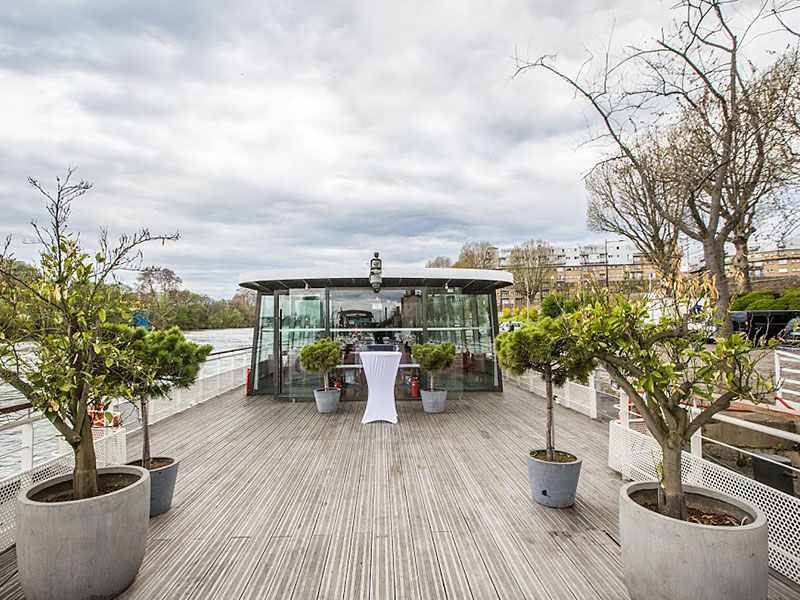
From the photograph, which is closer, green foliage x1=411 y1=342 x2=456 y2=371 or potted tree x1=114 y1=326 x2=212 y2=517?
potted tree x1=114 y1=326 x2=212 y2=517

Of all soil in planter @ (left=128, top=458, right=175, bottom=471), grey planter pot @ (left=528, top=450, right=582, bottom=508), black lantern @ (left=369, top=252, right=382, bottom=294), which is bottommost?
grey planter pot @ (left=528, top=450, right=582, bottom=508)

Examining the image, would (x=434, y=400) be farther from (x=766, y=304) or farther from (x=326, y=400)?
(x=766, y=304)

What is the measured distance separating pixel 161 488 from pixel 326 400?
376cm

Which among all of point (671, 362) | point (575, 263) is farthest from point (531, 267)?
point (575, 263)

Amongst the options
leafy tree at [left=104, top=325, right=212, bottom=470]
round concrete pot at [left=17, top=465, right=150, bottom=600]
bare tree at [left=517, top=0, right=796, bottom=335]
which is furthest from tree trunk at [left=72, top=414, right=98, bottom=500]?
bare tree at [left=517, top=0, right=796, bottom=335]

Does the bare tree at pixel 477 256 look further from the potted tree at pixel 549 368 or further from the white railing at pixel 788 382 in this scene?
the potted tree at pixel 549 368

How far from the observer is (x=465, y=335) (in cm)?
831

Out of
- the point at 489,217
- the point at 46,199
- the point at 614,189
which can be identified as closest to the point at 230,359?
the point at 46,199

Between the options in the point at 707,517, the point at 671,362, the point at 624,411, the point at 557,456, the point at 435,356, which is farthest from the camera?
the point at 435,356

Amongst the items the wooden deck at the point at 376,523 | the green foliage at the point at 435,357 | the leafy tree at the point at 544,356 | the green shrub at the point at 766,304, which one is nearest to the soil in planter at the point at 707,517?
the wooden deck at the point at 376,523

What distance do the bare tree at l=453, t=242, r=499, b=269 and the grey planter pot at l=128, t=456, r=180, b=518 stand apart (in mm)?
24113

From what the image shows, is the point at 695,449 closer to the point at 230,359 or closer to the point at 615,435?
the point at 615,435

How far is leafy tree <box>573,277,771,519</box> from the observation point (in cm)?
186

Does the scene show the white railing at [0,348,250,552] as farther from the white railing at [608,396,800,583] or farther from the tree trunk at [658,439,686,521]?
the white railing at [608,396,800,583]
